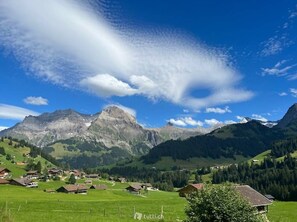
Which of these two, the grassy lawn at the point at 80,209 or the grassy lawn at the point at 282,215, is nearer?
the grassy lawn at the point at 80,209

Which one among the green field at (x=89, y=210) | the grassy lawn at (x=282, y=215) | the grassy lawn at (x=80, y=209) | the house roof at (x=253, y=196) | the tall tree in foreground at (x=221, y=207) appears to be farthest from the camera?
the grassy lawn at (x=282, y=215)

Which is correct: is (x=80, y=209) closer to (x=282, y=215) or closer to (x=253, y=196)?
(x=253, y=196)

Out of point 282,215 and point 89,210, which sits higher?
point 282,215

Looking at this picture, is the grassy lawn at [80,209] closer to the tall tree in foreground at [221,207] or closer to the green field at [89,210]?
the green field at [89,210]

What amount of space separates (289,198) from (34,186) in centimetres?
13599

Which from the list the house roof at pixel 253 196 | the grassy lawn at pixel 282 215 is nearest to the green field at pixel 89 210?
the grassy lawn at pixel 282 215

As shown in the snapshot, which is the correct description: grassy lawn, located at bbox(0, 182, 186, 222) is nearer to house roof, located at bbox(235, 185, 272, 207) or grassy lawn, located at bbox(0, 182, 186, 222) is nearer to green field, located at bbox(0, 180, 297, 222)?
green field, located at bbox(0, 180, 297, 222)

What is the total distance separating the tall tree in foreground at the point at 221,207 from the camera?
37062mm

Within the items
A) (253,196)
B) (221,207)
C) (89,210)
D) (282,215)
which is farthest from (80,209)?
(221,207)

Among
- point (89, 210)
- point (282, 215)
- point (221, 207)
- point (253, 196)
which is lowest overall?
point (89, 210)

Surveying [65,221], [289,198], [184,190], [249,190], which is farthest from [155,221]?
[289,198]

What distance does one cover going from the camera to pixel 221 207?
37.1 metres

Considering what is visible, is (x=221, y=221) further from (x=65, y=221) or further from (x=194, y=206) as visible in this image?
(x=65, y=221)

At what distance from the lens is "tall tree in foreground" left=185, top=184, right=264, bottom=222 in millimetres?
37062
